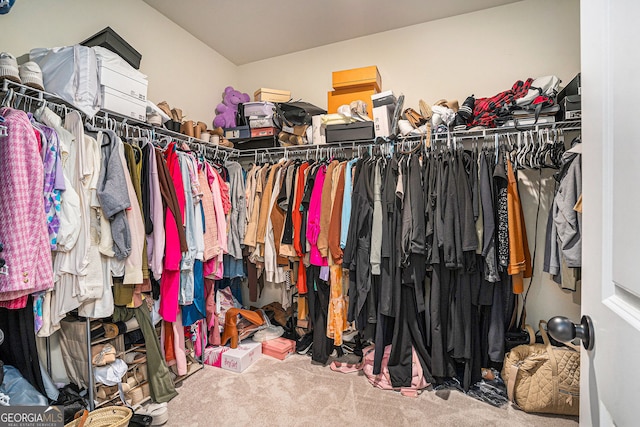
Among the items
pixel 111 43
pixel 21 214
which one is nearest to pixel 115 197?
pixel 21 214

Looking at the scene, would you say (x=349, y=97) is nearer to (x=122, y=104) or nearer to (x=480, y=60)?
(x=480, y=60)

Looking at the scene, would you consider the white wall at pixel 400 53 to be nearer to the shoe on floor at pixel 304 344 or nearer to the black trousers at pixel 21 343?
the shoe on floor at pixel 304 344

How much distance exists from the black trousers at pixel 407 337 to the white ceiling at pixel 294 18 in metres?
2.22

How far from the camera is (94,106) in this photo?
185cm

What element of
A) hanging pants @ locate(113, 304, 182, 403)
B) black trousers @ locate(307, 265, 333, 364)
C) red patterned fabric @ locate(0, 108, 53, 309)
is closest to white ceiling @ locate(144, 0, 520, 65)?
red patterned fabric @ locate(0, 108, 53, 309)

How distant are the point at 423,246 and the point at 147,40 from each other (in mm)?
2662

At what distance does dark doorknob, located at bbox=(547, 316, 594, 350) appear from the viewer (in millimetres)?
622

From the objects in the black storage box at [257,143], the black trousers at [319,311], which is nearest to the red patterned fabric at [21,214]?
the black trousers at [319,311]

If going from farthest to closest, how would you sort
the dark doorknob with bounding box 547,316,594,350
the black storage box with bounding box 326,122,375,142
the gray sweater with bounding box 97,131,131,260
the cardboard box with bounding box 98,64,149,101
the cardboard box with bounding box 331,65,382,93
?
the cardboard box with bounding box 331,65,382,93, the black storage box with bounding box 326,122,375,142, the cardboard box with bounding box 98,64,149,101, the gray sweater with bounding box 97,131,131,260, the dark doorknob with bounding box 547,316,594,350

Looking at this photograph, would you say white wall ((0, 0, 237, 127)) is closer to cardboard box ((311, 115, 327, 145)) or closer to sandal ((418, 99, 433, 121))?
cardboard box ((311, 115, 327, 145))

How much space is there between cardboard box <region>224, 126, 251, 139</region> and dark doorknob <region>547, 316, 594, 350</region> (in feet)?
9.25

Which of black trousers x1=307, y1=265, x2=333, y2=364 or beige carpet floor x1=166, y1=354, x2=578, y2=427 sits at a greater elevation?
black trousers x1=307, y1=265, x2=333, y2=364

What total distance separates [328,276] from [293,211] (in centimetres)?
58

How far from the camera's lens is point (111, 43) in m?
2.03
